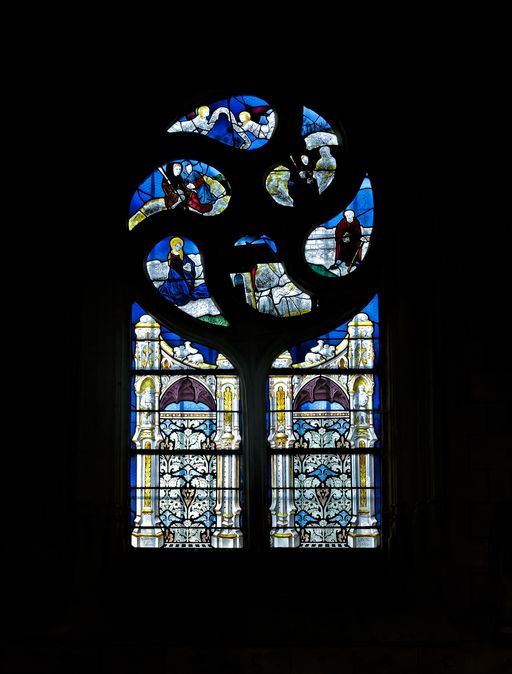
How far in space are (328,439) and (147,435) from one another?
46.1 inches

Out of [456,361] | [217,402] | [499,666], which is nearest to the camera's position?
[499,666]

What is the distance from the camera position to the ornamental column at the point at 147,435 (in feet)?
28.9

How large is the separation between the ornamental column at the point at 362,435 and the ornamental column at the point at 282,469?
383mm

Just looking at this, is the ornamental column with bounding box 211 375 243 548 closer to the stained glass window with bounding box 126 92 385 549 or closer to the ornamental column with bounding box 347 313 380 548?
the stained glass window with bounding box 126 92 385 549

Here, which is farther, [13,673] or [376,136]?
[376,136]

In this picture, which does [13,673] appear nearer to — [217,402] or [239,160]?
[217,402]

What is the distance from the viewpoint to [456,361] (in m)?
8.43

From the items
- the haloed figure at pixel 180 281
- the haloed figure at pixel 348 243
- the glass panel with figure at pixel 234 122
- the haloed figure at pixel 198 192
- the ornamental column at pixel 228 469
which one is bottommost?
the ornamental column at pixel 228 469

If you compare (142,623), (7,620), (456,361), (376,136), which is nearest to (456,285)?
(456,361)

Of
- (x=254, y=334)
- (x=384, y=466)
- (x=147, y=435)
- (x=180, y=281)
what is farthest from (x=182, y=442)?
(x=384, y=466)

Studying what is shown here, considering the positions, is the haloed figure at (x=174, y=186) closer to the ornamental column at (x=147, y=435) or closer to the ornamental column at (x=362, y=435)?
the ornamental column at (x=147, y=435)

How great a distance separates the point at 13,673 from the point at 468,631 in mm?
2588

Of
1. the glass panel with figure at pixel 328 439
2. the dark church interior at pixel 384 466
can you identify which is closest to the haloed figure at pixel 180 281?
the dark church interior at pixel 384 466

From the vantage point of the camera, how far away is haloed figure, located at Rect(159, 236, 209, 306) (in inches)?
366
